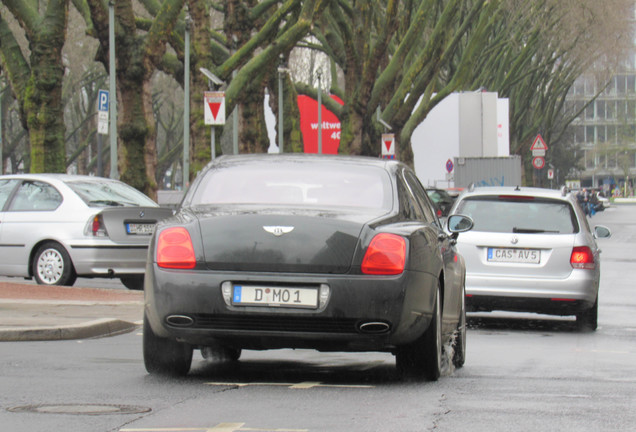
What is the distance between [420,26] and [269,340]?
28.7m

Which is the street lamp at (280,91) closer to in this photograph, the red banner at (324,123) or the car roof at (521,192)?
the red banner at (324,123)

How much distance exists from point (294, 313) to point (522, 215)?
21.1 ft

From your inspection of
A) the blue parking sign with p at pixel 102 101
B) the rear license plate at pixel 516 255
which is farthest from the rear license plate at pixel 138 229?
the blue parking sign with p at pixel 102 101

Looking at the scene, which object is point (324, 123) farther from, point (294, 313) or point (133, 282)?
point (294, 313)

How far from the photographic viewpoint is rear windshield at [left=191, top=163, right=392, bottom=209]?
7883 mm

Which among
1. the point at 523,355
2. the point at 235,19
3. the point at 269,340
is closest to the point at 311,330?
the point at 269,340

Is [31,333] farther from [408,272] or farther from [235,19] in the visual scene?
[235,19]

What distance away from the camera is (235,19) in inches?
1229

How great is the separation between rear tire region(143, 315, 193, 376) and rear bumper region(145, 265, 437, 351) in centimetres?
39

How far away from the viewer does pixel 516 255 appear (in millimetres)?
13102

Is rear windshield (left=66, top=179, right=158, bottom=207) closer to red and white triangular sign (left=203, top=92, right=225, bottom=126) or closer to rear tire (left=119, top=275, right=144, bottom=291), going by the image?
rear tire (left=119, top=275, right=144, bottom=291)

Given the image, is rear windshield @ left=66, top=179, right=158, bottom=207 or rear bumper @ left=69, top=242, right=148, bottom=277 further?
rear windshield @ left=66, top=179, right=158, bottom=207

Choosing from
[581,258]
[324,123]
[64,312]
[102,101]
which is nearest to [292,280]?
[64,312]

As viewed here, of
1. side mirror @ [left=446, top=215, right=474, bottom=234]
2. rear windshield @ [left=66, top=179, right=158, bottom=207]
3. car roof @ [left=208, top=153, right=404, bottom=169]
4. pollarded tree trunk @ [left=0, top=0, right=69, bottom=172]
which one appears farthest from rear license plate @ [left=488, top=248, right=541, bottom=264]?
pollarded tree trunk @ [left=0, top=0, right=69, bottom=172]
